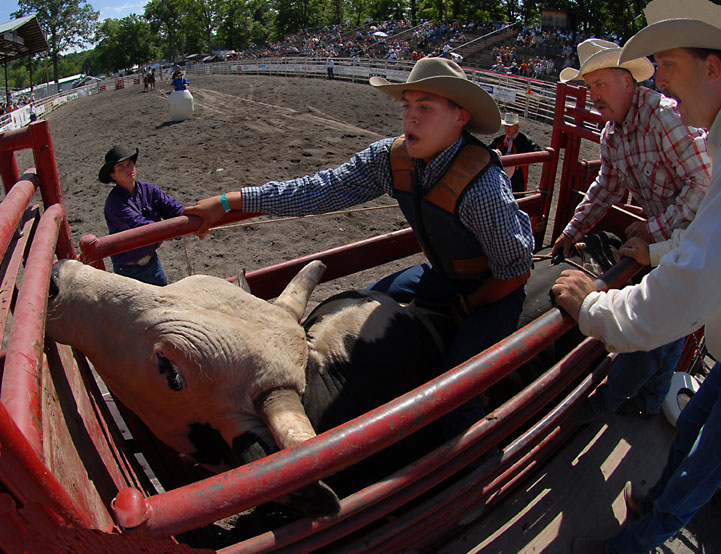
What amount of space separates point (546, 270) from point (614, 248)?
75cm

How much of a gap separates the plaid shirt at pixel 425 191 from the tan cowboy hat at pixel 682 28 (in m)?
0.71

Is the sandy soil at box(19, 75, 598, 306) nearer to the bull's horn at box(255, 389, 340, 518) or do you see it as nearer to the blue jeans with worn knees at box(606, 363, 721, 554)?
the bull's horn at box(255, 389, 340, 518)

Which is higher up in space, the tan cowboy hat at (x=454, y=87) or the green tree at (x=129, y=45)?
the green tree at (x=129, y=45)

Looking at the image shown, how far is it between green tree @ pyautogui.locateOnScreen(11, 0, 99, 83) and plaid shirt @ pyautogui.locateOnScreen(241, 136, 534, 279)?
9327cm

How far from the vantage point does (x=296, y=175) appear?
10.8m

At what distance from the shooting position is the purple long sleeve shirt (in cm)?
396

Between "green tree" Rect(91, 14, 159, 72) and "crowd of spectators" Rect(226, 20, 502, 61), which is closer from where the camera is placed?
"crowd of spectators" Rect(226, 20, 502, 61)

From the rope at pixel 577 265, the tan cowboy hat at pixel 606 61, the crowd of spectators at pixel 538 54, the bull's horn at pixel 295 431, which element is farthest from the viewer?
the crowd of spectators at pixel 538 54

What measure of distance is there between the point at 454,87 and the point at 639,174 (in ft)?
4.66

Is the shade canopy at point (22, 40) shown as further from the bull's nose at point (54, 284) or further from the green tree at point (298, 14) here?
the green tree at point (298, 14)

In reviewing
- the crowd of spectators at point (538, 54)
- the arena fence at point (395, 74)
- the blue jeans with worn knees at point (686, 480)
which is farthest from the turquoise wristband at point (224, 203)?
the crowd of spectators at point (538, 54)

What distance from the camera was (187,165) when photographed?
1198 cm

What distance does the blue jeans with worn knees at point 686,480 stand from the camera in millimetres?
1994

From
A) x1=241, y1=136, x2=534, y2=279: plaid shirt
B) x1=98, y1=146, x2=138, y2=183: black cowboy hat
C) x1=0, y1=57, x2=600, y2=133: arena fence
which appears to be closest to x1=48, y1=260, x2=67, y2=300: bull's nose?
x1=241, y1=136, x2=534, y2=279: plaid shirt
